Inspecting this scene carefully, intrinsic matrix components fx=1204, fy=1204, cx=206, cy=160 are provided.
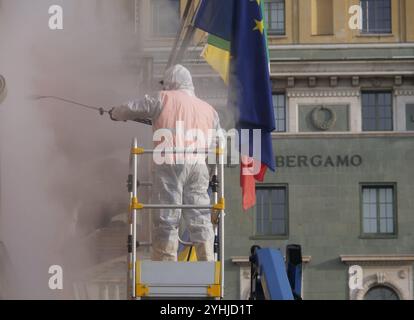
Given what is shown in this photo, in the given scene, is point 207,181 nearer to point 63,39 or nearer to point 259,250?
point 259,250

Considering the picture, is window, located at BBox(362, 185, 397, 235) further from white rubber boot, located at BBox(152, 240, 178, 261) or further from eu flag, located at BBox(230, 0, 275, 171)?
white rubber boot, located at BBox(152, 240, 178, 261)

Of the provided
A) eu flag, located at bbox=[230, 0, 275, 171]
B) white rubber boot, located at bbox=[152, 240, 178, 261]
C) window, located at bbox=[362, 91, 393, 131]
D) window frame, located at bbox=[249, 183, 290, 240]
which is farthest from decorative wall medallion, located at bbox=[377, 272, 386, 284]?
white rubber boot, located at bbox=[152, 240, 178, 261]

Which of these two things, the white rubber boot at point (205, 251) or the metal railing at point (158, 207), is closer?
the metal railing at point (158, 207)

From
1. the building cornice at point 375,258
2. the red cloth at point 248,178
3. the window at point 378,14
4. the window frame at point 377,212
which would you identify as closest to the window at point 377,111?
the window frame at point 377,212

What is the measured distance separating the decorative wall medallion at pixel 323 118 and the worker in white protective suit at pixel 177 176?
2502 cm

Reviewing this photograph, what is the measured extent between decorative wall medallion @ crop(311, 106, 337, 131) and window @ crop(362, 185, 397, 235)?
78.5 inches

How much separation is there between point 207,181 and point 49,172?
8.13 feet

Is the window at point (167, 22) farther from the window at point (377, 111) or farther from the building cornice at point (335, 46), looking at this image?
the window at point (377, 111)

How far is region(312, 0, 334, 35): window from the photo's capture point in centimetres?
3391

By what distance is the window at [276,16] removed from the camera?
3412 cm

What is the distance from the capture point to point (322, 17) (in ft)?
112

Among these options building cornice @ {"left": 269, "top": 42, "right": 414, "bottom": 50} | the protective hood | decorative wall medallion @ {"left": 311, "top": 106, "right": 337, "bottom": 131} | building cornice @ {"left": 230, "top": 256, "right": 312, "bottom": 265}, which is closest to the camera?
the protective hood

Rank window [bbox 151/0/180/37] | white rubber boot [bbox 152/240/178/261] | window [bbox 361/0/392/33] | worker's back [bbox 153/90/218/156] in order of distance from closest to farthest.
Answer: white rubber boot [bbox 152/240/178/261] < worker's back [bbox 153/90/218/156] < window [bbox 151/0/180/37] < window [bbox 361/0/392/33]

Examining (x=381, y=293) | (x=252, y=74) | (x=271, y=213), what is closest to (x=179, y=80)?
(x=252, y=74)
